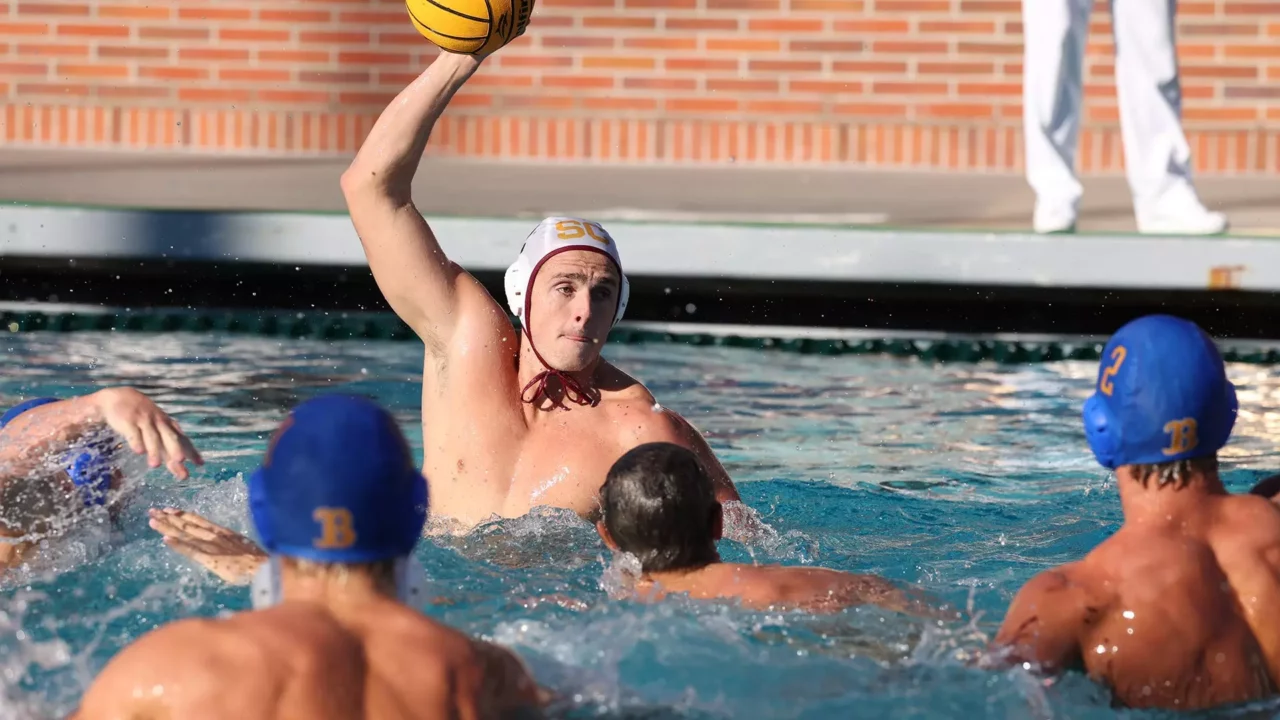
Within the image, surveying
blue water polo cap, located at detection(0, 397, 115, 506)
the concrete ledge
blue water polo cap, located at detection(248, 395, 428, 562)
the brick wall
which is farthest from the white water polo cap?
the brick wall

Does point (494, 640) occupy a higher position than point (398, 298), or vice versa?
point (398, 298)

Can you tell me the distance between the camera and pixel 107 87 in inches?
392

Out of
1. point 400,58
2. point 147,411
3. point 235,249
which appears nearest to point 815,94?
point 400,58

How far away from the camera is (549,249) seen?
3930 mm

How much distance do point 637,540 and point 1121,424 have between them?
0.91 metres

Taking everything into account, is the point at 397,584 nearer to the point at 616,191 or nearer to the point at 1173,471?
the point at 1173,471

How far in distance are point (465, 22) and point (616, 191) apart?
15.6ft

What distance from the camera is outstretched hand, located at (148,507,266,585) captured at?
3299 millimetres

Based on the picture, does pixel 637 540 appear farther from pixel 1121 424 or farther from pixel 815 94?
pixel 815 94

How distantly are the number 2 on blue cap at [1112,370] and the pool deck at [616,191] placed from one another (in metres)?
4.32

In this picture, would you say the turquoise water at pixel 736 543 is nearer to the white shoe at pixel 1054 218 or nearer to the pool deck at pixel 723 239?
the pool deck at pixel 723 239

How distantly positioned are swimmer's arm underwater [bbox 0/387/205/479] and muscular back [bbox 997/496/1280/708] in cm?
170

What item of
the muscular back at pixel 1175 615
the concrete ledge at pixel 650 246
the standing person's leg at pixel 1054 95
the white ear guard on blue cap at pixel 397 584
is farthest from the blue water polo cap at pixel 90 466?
the standing person's leg at pixel 1054 95

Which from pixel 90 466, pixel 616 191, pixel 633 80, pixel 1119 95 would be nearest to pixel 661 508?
pixel 90 466
